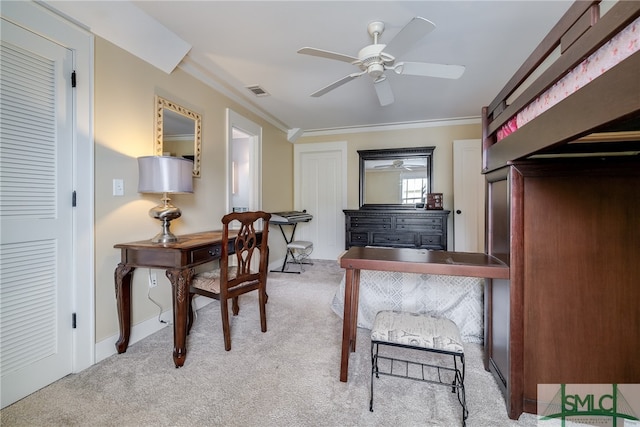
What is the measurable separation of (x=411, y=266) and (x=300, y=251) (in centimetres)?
338

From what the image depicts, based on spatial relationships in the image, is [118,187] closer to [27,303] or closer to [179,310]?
[27,303]

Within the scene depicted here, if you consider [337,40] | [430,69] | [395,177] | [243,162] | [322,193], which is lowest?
[322,193]

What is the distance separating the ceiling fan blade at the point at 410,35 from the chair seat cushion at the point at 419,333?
1.70 m

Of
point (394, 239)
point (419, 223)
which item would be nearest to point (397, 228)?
point (394, 239)

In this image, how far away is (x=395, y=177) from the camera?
15.4ft

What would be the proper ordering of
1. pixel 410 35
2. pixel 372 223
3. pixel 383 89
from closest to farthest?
pixel 410 35 → pixel 383 89 → pixel 372 223

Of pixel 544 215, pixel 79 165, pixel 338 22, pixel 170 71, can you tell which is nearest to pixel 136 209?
pixel 79 165

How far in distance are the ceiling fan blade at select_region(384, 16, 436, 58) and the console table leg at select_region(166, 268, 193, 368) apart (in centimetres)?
211

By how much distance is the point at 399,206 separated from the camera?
4.62 m

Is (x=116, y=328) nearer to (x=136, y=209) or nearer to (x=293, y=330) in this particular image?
(x=136, y=209)

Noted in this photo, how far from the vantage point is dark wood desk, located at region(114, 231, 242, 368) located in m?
1.76

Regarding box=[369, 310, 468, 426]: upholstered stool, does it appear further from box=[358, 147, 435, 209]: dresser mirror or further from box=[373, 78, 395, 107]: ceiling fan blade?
box=[358, 147, 435, 209]: dresser mirror

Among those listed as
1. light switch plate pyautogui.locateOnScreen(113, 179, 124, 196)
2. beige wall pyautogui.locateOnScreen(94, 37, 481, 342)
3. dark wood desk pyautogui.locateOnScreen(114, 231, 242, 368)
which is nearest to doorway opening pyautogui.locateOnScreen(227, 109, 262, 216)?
beige wall pyautogui.locateOnScreen(94, 37, 481, 342)

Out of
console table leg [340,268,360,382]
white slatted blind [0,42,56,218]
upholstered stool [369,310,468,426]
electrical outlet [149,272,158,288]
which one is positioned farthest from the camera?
electrical outlet [149,272,158,288]
